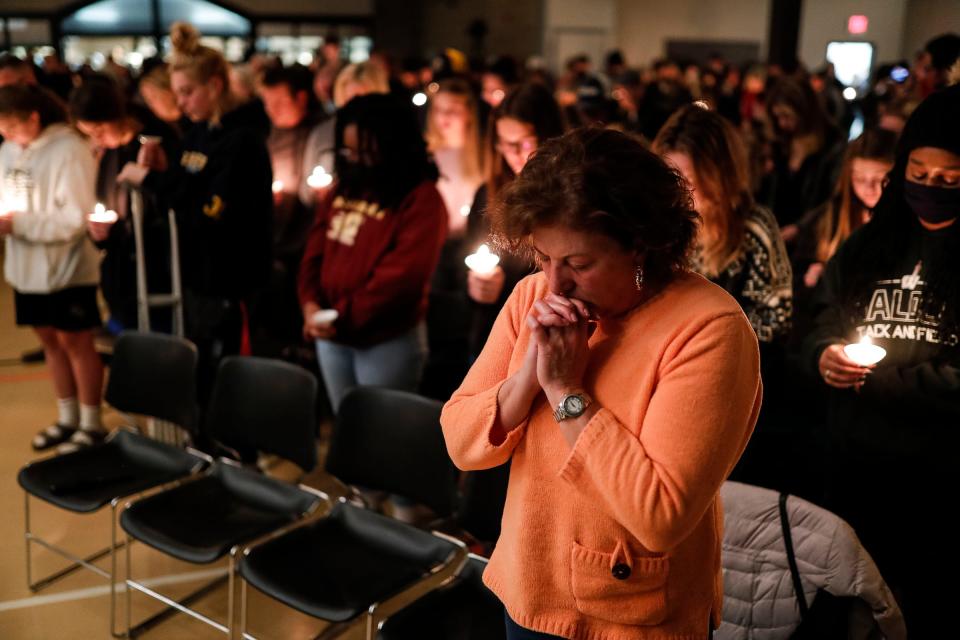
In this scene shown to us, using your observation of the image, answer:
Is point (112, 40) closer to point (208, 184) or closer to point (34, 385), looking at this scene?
point (34, 385)

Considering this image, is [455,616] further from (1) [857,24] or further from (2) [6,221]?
(1) [857,24]

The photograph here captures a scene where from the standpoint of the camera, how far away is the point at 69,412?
4.47 metres

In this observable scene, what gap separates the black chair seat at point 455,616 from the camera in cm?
230

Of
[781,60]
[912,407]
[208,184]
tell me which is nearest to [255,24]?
[781,60]

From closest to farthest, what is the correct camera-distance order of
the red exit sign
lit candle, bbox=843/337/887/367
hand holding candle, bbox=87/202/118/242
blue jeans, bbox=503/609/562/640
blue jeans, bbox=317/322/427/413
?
blue jeans, bbox=503/609/562/640, lit candle, bbox=843/337/887/367, blue jeans, bbox=317/322/427/413, hand holding candle, bbox=87/202/118/242, the red exit sign

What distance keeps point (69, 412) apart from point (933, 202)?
3.98m

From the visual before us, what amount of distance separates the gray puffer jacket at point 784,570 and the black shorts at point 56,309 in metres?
3.22

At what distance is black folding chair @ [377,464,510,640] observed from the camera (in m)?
2.31

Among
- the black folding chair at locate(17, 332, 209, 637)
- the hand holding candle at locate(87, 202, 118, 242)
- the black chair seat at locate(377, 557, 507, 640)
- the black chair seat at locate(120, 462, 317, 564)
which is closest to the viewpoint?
the black chair seat at locate(377, 557, 507, 640)

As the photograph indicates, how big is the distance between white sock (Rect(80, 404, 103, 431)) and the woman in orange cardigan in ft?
11.3

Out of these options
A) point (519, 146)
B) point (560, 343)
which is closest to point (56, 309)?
point (519, 146)

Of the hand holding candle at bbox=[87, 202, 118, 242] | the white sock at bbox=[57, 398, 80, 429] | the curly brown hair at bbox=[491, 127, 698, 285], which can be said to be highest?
the curly brown hair at bbox=[491, 127, 698, 285]

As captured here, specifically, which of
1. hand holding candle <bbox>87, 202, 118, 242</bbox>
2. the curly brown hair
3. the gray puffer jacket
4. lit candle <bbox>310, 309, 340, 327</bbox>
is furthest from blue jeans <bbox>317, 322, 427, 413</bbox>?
the curly brown hair

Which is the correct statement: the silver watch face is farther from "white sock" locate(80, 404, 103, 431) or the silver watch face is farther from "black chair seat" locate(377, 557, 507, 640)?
"white sock" locate(80, 404, 103, 431)
